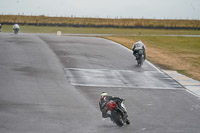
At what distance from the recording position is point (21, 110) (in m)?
18.6

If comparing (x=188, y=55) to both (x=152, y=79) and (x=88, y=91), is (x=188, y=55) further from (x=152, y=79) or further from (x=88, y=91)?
(x=88, y=91)

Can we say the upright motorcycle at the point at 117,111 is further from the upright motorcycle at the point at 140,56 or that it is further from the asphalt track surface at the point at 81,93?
the upright motorcycle at the point at 140,56

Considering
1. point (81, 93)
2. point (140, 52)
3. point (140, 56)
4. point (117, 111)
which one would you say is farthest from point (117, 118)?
point (140, 56)

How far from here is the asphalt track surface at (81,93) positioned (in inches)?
655

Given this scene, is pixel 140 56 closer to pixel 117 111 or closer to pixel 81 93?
pixel 81 93

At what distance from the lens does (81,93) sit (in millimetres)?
23359

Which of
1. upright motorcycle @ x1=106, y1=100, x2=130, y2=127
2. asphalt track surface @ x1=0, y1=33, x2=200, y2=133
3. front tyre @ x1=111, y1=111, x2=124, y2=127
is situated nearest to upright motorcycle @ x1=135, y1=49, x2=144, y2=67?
asphalt track surface @ x1=0, y1=33, x2=200, y2=133

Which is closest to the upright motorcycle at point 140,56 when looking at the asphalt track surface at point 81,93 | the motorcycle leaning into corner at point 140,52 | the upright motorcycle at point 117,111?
the motorcycle leaning into corner at point 140,52

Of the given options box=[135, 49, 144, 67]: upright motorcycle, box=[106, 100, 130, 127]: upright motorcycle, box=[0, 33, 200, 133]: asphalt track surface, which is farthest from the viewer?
box=[135, 49, 144, 67]: upright motorcycle

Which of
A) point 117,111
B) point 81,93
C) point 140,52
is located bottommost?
point 81,93

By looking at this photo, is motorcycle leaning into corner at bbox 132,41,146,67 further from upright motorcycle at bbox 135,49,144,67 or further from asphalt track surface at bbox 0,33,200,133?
asphalt track surface at bbox 0,33,200,133

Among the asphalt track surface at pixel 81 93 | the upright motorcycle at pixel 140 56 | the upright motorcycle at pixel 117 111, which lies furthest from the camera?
the upright motorcycle at pixel 140 56

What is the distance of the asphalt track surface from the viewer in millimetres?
16641

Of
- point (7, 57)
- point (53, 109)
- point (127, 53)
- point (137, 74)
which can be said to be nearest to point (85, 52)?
point (127, 53)
